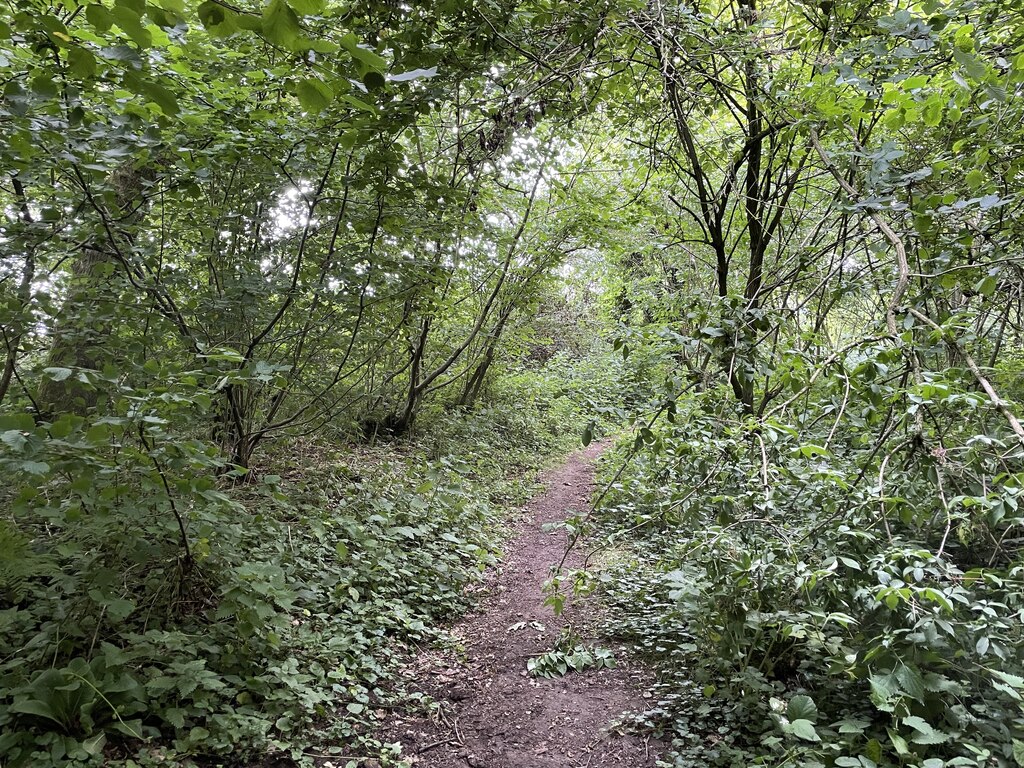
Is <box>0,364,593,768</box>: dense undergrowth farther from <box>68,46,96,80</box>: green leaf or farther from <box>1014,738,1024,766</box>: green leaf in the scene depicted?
<box>1014,738,1024,766</box>: green leaf

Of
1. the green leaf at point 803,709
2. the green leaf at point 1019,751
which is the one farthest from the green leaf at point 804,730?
the green leaf at point 1019,751

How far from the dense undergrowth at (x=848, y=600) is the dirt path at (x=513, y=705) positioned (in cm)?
32

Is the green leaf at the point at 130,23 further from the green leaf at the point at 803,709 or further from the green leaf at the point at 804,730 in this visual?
the green leaf at the point at 803,709

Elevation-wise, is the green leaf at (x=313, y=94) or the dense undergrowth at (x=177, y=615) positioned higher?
the green leaf at (x=313, y=94)

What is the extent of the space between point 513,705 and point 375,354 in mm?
3675

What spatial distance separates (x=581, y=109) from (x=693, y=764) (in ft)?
14.3

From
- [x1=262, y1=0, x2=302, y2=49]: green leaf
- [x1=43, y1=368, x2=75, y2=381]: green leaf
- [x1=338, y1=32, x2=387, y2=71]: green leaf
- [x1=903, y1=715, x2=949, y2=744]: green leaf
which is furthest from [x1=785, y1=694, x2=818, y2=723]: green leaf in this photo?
[x1=43, y1=368, x2=75, y2=381]: green leaf

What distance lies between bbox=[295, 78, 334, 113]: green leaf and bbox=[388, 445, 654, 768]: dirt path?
2430 millimetres

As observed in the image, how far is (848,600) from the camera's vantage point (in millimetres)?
2973

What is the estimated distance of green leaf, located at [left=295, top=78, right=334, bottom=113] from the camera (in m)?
1.39

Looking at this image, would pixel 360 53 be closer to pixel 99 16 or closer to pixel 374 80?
pixel 374 80

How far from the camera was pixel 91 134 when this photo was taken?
9.52 feet

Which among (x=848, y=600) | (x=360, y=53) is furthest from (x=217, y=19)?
(x=848, y=600)

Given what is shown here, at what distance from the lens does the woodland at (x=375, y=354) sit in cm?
234
